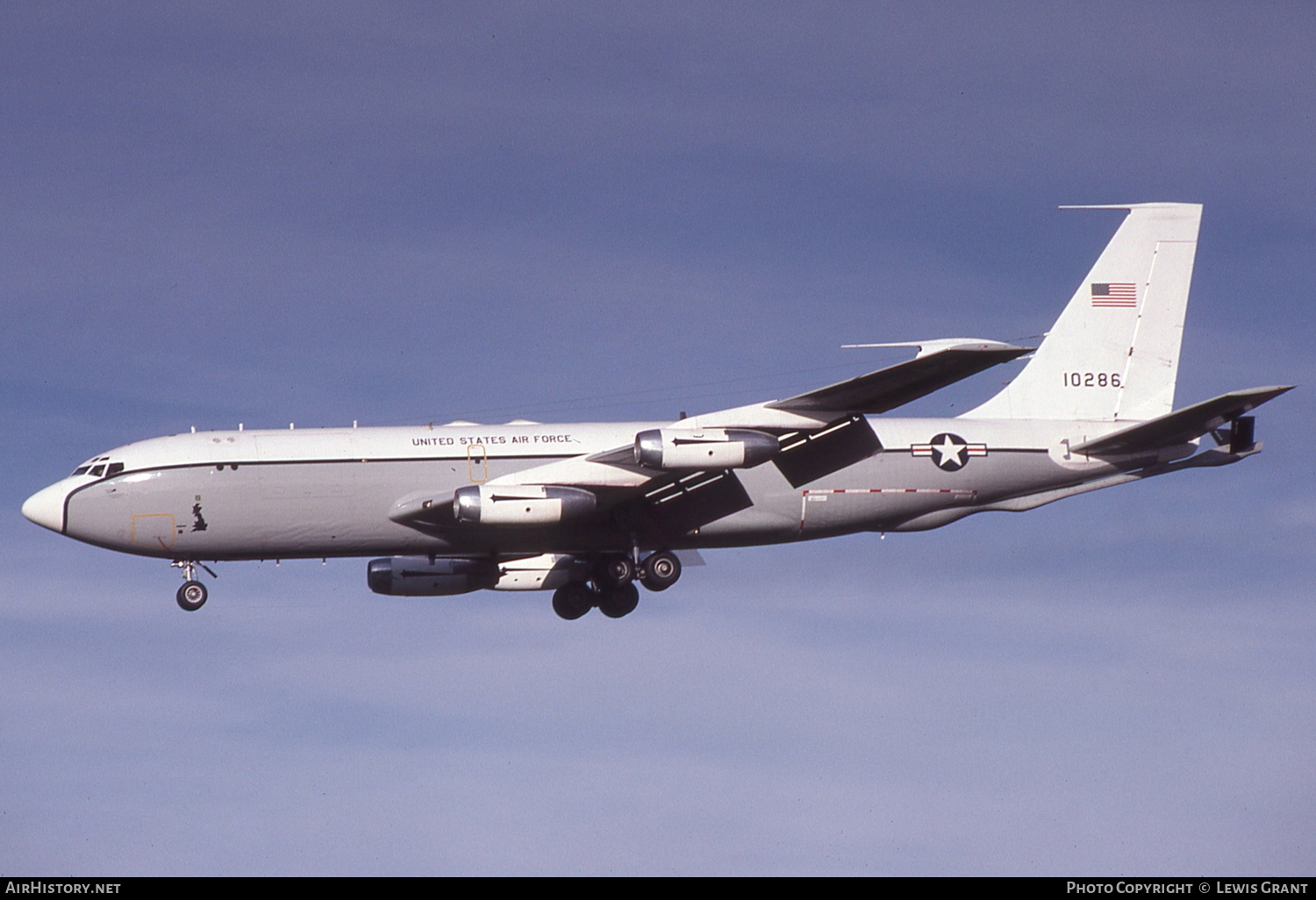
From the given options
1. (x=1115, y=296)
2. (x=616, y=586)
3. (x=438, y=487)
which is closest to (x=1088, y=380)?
(x=1115, y=296)

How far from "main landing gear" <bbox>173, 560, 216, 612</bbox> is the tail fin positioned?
77.2 feet

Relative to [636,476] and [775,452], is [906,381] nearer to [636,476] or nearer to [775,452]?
[775,452]

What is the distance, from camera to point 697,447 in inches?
1682

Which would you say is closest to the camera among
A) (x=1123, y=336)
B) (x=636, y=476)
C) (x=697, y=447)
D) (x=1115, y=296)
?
(x=697, y=447)

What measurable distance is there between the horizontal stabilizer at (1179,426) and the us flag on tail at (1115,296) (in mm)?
4845

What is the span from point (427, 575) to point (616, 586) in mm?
6768

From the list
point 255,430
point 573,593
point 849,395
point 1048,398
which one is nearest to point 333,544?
point 255,430

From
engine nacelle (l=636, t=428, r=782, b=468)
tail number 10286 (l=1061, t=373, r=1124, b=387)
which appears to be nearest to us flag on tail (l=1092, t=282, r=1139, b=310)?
tail number 10286 (l=1061, t=373, r=1124, b=387)

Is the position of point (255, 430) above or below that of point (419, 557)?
above

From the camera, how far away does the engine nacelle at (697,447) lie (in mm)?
42656

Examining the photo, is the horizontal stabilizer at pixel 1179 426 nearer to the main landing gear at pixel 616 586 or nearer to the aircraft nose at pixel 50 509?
the main landing gear at pixel 616 586

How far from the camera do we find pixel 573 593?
4931 cm
